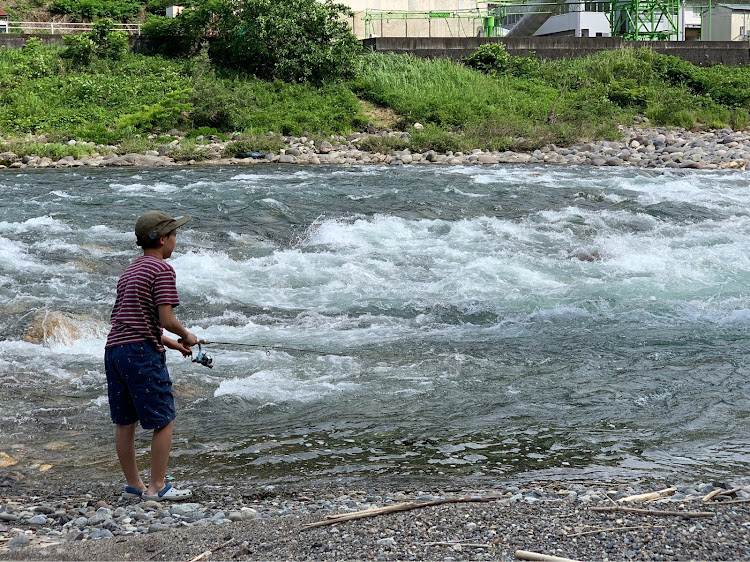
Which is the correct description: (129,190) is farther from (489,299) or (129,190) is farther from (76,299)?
(489,299)

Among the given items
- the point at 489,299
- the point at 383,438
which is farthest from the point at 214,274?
the point at 383,438

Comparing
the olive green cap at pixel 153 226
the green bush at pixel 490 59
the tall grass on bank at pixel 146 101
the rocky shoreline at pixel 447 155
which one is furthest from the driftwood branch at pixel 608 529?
the green bush at pixel 490 59

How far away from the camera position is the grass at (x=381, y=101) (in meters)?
25.5

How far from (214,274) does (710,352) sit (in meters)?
5.91

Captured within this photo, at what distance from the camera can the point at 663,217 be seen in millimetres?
14766

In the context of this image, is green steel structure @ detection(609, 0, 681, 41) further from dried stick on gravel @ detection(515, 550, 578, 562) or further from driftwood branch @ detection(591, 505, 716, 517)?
dried stick on gravel @ detection(515, 550, 578, 562)

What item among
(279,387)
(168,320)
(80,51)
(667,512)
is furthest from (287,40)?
(667,512)

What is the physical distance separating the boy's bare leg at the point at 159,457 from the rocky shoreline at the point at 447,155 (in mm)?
18148

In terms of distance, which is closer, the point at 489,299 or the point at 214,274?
the point at 489,299

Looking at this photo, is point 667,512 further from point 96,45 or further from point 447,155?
point 96,45

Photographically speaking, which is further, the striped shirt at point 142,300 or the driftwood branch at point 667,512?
the striped shirt at point 142,300

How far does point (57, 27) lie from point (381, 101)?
15.3 metres

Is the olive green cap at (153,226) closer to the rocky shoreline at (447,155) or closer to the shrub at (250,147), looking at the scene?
the rocky shoreline at (447,155)

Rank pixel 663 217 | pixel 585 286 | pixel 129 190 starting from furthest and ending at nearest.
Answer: pixel 129 190 → pixel 663 217 → pixel 585 286
